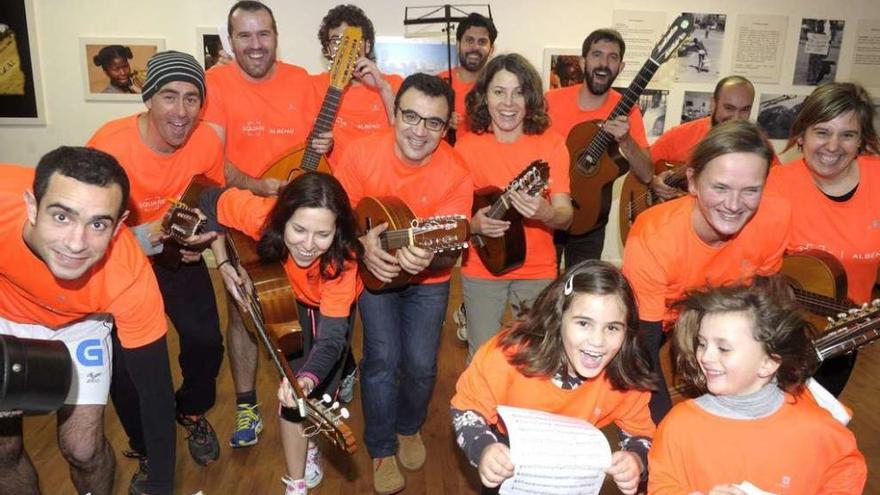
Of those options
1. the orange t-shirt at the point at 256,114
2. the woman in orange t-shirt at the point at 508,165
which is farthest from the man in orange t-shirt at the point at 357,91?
the woman in orange t-shirt at the point at 508,165

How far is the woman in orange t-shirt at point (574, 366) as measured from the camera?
7.02 ft

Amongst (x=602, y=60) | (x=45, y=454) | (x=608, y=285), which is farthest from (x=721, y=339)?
(x=45, y=454)

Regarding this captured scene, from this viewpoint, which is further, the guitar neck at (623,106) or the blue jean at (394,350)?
the guitar neck at (623,106)

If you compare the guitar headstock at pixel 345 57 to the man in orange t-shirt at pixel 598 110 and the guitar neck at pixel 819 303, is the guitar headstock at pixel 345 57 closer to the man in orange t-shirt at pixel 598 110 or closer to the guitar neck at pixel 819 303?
the man in orange t-shirt at pixel 598 110

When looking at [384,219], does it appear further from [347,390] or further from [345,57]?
[347,390]

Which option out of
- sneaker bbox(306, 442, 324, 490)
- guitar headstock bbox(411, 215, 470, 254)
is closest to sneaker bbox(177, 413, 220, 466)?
sneaker bbox(306, 442, 324, 490)

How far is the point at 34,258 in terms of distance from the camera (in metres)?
2.22

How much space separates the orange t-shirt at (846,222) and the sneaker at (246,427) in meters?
2.83

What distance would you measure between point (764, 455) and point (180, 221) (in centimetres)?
245

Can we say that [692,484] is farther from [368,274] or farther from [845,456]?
[368,274]

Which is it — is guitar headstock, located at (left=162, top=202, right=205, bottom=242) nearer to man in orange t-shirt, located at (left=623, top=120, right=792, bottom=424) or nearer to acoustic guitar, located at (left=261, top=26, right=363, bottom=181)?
acoustic guitar, located at (left=261, top=26, right=363, bottom=181)

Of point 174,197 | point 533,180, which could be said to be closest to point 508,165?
point 533,180

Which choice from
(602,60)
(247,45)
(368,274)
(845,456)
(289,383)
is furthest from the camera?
(602,60)

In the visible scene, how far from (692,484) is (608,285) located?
65 centimetres
